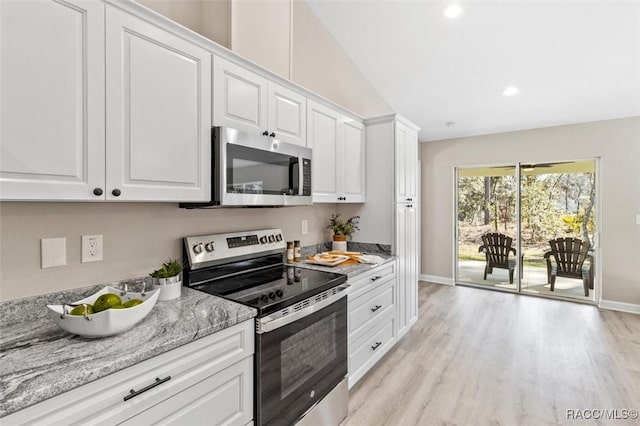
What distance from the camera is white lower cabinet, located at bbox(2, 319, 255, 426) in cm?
89

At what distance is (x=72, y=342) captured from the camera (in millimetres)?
1081

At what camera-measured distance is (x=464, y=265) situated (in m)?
5.23

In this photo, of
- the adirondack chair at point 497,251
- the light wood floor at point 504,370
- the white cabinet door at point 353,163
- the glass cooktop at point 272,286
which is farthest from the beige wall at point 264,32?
the adirondack chair at point 497,251

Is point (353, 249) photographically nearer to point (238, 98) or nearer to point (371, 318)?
point (371, 318)

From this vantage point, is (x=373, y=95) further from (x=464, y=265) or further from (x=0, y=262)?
(x=0, y=262)

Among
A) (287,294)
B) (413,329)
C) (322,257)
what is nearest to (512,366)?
(413,329)

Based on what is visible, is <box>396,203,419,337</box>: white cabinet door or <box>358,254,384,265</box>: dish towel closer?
<box>358,254,384,265</box>: dish towel

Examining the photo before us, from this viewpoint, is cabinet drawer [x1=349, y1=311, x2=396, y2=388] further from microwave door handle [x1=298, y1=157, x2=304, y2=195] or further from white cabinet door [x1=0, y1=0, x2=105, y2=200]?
white cabinet door [x1=0, y1=0, x2=105, y2=200]

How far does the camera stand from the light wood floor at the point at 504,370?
2.11 meters

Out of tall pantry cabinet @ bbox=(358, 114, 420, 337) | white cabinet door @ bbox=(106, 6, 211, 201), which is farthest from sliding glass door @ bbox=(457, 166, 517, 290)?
white cabinet door @ bbox=(106, 6, 211, 201)

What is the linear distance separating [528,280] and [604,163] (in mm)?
1927

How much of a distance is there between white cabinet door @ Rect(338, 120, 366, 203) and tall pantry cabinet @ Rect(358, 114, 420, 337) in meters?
0.09

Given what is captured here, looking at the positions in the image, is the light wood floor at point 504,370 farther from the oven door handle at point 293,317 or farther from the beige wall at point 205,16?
the beige wall at point 205,16

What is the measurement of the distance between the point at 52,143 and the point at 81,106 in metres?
0.18
